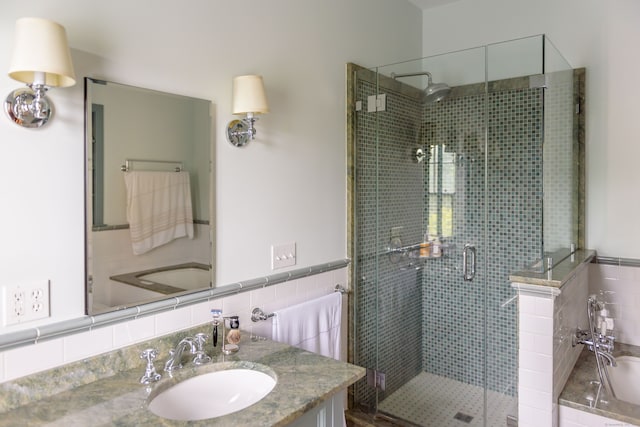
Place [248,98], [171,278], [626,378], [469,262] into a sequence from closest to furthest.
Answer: [171,278], [248,98], [626,378], [469,262]

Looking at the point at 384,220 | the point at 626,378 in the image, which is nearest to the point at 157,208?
the point at 384,220

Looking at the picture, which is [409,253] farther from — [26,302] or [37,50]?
[37,50]

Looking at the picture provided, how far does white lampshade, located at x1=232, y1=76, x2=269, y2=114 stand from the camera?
184 cm

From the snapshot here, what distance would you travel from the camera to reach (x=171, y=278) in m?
1.70

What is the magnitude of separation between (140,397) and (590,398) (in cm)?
195

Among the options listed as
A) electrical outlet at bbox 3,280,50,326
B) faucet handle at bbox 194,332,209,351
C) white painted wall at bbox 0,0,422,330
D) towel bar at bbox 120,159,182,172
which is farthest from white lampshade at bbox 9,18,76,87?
faucet handle at bbox 194,332,209,351

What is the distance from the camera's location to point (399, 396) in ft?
9.21

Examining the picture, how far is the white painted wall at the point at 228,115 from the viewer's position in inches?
52.1

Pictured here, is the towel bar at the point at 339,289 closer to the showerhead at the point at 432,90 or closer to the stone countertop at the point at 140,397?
the stone countertop at the point at 140,397

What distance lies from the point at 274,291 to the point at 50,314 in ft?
3.27

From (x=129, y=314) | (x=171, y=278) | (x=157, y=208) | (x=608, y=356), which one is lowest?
(x=608, y=356)

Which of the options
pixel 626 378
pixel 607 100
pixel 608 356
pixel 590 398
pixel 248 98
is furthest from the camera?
pixel 607 100

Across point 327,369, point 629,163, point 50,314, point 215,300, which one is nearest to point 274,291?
point 215,300

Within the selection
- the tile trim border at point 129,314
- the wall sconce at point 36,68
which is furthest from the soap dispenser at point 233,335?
the wall sconce at point 36,68
